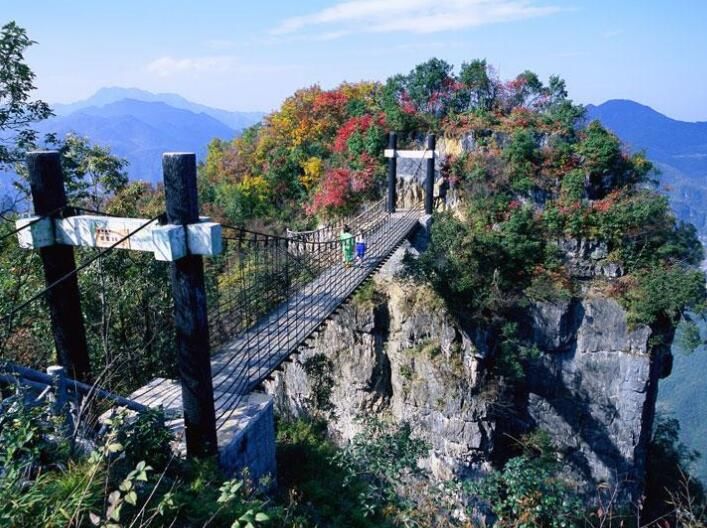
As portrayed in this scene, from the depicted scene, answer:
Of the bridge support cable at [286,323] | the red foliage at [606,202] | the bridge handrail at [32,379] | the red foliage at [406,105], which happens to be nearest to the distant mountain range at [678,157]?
the red foliage at [606,202]

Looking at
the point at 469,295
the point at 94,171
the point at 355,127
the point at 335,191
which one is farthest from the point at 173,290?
the point at 355,127

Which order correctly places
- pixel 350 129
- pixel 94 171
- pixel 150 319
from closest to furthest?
pixel 150 319, pixel 94 171, pixel 350 129

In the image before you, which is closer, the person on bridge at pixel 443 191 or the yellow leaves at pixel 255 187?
the person on bridge at pixel 443 191

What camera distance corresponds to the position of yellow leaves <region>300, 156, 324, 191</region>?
12438 millimetres

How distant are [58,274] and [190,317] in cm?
100

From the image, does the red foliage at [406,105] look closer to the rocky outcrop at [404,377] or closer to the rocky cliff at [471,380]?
the rocky cliff at [471,380]

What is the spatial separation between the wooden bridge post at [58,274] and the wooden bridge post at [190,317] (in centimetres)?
73

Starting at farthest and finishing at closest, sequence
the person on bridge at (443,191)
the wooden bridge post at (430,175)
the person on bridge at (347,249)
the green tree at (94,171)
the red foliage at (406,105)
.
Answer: the red foliage at (406,105) → the person on bridge at (443,191) → the wooden bridge post at (430,175) → the person on bridge at (347,249) → the green tree at (94,171)

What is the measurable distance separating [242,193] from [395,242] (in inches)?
234

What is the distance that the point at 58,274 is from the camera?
10.3 feet

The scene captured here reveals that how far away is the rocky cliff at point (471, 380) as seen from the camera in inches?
339

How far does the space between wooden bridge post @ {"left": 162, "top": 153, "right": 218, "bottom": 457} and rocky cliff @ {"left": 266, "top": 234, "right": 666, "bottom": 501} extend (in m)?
5.59

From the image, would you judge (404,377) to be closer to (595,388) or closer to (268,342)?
(595,388)

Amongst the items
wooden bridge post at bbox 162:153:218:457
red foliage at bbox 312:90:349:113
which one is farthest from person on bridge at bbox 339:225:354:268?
red foliage at bbox 312:90:349:113
